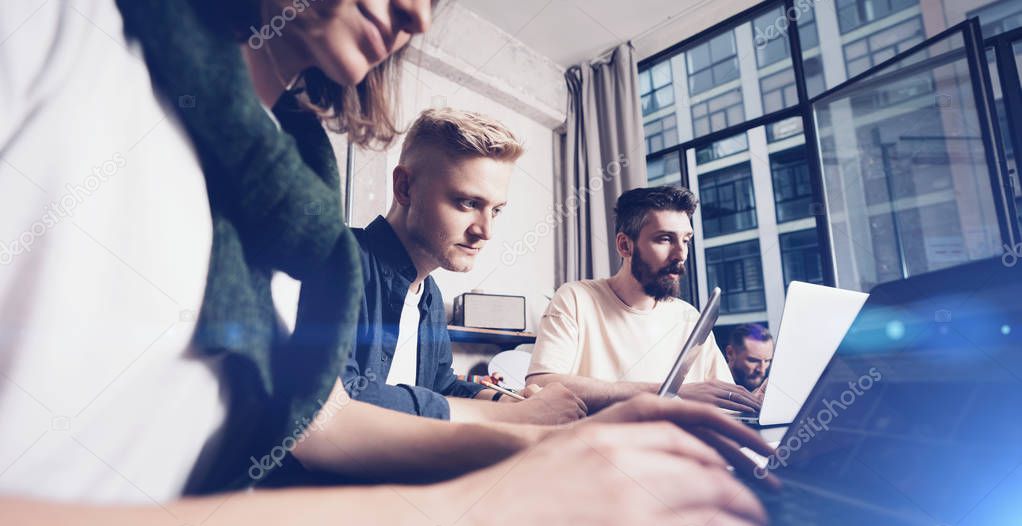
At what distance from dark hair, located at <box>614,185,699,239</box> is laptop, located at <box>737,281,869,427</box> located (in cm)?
57

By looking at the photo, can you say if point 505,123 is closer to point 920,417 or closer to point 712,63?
point 712,63

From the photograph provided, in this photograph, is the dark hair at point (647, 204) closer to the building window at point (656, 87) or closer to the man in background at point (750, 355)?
the man in background at point (750, 355)

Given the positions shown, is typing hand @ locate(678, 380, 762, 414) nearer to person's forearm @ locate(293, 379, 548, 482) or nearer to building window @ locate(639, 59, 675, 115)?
person's forearm @ locate(293, 379, 548, 482)

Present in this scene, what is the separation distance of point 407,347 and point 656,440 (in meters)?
0.44

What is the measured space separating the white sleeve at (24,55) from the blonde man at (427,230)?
35cm

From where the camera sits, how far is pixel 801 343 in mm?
563

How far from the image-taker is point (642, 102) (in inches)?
75.9

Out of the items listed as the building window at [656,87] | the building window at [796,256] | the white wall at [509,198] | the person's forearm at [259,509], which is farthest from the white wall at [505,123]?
the building window at [796,256]

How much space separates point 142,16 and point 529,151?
167cm

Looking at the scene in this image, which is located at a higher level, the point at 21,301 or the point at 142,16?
the point at 142,16

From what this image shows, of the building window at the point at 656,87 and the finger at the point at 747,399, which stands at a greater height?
the building window at the point at 656,87

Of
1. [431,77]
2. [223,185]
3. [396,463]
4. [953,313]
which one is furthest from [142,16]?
[431,77]

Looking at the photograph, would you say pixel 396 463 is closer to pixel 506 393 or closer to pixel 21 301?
pixel 21 301

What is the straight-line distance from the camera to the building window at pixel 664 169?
197 cm
